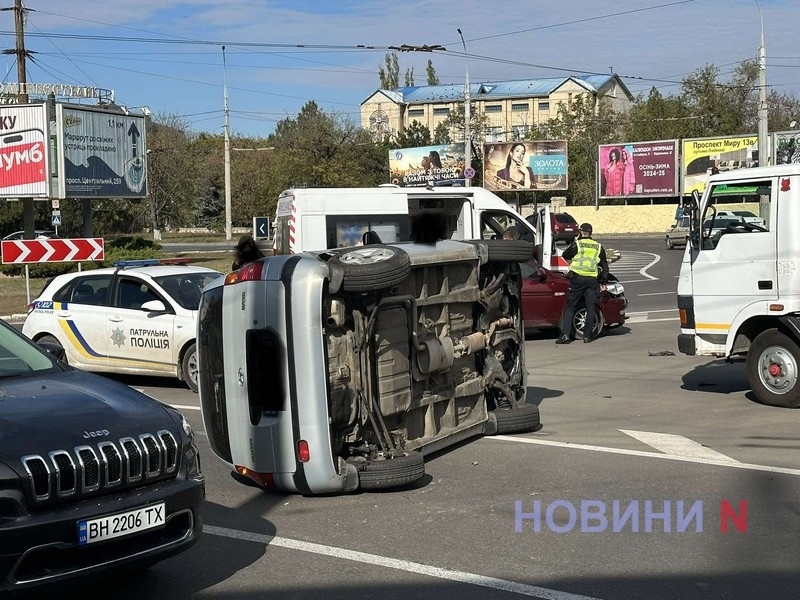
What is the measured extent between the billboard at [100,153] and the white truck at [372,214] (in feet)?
78.7

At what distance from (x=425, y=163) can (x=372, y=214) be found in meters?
53.9

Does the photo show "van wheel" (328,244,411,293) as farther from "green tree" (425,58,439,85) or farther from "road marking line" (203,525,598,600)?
"green tree" (425,58,439,85)

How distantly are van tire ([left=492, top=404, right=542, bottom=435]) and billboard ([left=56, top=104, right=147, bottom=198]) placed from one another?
32419 millimetres

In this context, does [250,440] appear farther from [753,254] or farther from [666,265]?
[666,265]

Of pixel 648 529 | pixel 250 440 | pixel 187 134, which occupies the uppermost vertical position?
pixel 187 134

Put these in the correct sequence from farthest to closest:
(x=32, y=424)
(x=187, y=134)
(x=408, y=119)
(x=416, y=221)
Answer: (x=408, y=119)
(x=187, y=134)
(x=416, y=221)
(x=32, y=424)

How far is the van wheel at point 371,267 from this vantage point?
709 centimetres

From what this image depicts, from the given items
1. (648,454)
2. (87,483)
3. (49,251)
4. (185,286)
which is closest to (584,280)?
(185,286)

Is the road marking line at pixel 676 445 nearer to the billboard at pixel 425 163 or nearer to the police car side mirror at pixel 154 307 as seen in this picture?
the police car side mirror at pixel 154 307

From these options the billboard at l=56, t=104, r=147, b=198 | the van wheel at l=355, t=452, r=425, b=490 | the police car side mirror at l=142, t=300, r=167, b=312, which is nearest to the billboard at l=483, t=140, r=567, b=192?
the billboard at l=56, t=104, r=147, b=198

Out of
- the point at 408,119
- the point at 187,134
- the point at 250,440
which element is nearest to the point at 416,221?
the point at 250,440

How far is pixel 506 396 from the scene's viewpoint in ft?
31.1

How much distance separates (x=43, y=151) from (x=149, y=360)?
2752cm

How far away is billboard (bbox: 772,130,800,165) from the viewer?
50.1m
